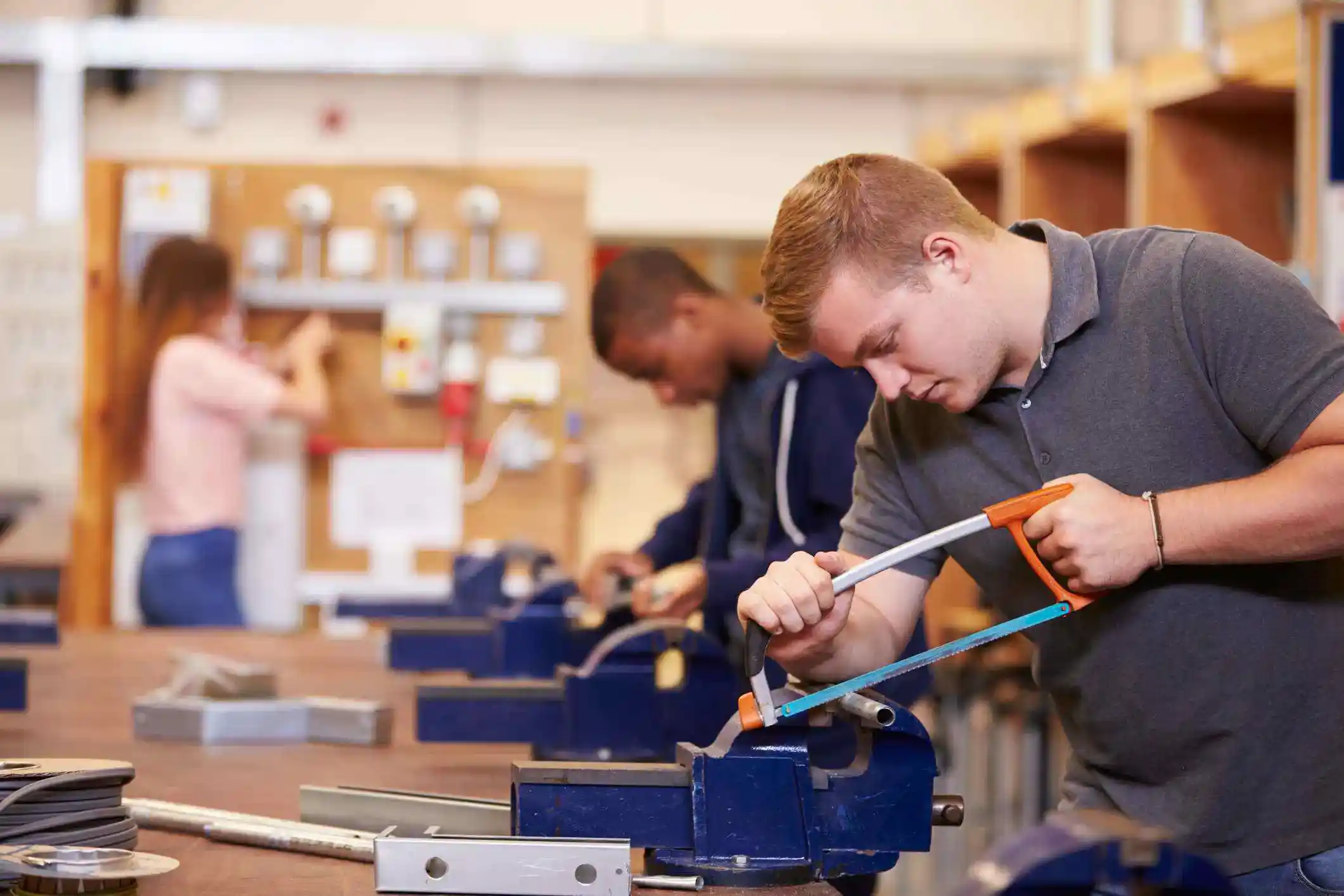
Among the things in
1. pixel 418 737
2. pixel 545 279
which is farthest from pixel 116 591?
pixel 418 737

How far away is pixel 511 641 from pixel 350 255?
295 cm

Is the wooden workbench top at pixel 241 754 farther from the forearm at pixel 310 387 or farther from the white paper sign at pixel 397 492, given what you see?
the white paper sign at pixel 397 492

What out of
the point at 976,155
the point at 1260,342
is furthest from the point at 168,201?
the point at 1260,342

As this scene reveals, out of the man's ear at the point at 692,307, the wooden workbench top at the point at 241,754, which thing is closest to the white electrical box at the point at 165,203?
the wooden workbench top at the point at 241,754

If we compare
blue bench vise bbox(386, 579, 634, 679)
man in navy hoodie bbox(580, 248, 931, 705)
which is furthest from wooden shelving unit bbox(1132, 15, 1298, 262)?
blue bench vise bbox(386, 579, 634, 679)

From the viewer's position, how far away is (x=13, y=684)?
233 centimetres

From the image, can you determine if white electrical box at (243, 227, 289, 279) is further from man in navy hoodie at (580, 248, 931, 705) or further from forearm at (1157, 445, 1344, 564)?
forearm at (1157, 445, 1344, 564)

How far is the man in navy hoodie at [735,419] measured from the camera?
231cm

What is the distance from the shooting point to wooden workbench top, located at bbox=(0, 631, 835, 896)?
1.43m

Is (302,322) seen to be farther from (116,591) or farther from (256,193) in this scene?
(116,591)

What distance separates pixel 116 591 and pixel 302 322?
1091 millimetres

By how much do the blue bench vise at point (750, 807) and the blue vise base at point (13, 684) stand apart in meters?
1.22

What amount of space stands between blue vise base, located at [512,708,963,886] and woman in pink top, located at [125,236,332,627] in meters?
3.39

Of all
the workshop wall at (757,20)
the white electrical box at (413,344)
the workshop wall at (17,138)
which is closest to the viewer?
the white electrical box at (413,344)
